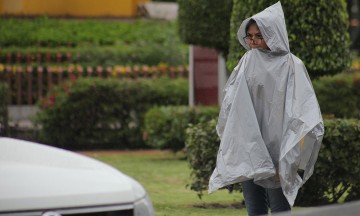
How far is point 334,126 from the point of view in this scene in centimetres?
984

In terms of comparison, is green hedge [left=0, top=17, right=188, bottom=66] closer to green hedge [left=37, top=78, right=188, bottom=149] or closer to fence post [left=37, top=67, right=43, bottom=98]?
fence post [left=37, top=67, right=43, bottom=98]

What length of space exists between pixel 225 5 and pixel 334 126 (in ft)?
15.4

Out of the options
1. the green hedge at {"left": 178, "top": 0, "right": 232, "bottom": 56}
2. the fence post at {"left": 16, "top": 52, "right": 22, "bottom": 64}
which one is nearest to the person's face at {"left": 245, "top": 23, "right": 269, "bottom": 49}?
the green hedge at {"left": 178, "top": 0, "right": 232, "bottom": 56}

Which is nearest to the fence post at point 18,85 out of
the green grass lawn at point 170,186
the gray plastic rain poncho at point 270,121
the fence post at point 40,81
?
the fence post at point 40,81

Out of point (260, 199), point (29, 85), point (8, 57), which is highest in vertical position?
point (260, 199)

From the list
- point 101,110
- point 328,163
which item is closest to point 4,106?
point 101,110

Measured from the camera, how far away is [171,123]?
15711mm

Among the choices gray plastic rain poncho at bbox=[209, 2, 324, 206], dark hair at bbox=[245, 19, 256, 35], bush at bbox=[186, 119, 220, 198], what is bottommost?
bush at bbox=[186, 119, 220, 198]

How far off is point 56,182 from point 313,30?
18.6 ft

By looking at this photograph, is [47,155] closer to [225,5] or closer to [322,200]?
[322,200]

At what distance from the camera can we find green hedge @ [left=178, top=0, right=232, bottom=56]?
1438cm

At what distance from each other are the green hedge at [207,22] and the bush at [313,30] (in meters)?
2.89

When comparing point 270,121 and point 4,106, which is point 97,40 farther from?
point 270,121

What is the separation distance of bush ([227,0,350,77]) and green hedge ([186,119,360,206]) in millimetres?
1122
